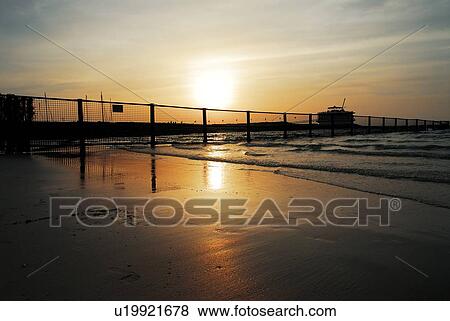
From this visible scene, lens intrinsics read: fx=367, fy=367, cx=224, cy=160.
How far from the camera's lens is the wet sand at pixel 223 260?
1.65 meters

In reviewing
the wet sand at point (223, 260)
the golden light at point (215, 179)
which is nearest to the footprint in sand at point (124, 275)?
the wet sand at point (223, 260)

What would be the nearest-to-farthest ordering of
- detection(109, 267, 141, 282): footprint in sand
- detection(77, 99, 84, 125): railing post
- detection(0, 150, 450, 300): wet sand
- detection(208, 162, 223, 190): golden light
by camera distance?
1. detection(0, 150, 450, 300): wet sand
2. detection(109, 267, 141, 282): footprint in sand
3. detection(208, 162, 223, 190): golden light
4. detection(77, 99, 84, 125): railing post

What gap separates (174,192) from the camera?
4148 mm

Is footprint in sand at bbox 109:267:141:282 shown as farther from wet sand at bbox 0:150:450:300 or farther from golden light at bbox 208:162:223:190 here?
golden light at bbox 208:162:223:190

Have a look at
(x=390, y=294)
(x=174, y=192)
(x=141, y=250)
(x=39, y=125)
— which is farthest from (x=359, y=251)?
(x=39, y=125)

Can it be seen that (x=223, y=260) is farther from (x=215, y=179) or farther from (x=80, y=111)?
(x=80, y=111)

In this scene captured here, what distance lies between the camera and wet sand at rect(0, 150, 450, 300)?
1652mm

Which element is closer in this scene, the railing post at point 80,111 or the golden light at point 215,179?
the golden light at point 215,179

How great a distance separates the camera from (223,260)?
2061mm

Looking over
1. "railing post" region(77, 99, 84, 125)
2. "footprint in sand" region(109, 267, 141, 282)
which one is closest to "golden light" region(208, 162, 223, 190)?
"footprint in sand" region(109, 267, 141, 282)

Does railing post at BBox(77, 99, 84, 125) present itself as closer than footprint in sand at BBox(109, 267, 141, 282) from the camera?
No

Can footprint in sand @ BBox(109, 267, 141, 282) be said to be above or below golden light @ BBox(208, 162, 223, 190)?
below

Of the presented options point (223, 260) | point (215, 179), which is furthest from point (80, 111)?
point (223, 260)

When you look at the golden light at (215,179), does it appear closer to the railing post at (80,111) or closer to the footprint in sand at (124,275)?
the footprint in sand at (124,275)
